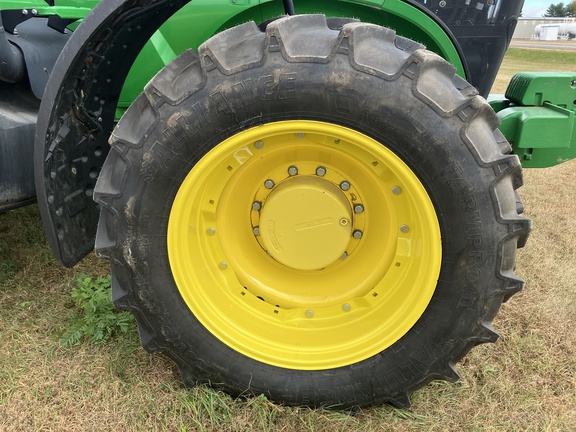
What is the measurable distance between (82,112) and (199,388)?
1139 mm

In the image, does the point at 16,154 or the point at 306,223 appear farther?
the point at 16,154

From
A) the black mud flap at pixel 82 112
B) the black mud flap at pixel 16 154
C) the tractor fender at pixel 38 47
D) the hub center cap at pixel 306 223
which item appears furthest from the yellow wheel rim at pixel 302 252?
the tractor fender at pixel 38 47

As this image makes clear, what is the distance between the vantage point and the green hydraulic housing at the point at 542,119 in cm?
230

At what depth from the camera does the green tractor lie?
1628 millimetres

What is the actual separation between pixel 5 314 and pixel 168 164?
4.62ft

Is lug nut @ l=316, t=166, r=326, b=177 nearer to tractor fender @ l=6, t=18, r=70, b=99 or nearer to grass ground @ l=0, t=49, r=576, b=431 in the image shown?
grass ground @ l=0, t=49, r=576, b=431

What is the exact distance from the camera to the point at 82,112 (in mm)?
2012

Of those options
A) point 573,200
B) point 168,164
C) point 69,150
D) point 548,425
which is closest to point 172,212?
point 168,164

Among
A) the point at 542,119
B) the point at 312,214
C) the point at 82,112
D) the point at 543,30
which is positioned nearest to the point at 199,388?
the point at 312,214

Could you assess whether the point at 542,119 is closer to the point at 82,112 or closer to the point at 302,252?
the point at 302,252

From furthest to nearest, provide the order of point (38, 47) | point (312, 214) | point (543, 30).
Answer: point (543, 30) < point (38, 47) < point (312, 214)

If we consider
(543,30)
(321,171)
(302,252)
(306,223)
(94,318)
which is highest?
(321,171)

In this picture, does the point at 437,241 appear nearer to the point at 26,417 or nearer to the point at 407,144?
the point at 407,144

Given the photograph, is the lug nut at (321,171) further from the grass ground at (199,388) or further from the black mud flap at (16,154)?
the black mud flap at (16,154)
